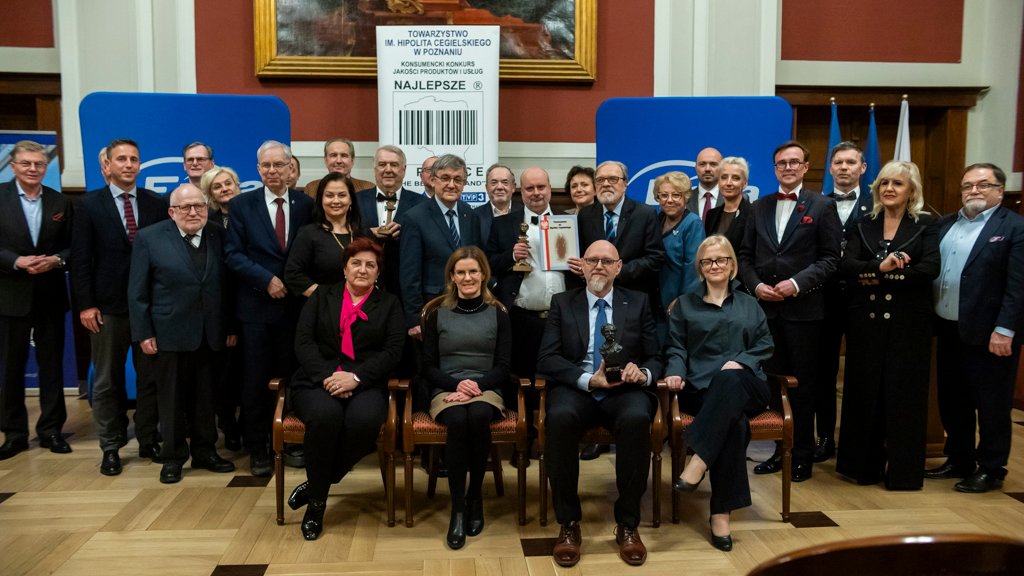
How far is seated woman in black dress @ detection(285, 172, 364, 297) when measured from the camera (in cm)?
408

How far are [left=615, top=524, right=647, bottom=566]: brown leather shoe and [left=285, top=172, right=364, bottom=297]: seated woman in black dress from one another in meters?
1.88

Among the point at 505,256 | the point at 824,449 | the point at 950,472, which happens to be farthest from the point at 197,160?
the point at 950,472

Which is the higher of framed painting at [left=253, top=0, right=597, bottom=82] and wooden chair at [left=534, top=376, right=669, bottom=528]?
framed painting at [left=253, top=0, right=597, bottom=82]

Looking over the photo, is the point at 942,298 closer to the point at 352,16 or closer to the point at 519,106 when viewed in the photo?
the point at 519,106

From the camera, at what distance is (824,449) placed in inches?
182

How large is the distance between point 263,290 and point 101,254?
1.01m

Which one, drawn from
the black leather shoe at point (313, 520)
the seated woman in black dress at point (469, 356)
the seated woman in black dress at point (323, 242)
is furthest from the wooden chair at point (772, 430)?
the seated woman in black dress at point (323, 242)

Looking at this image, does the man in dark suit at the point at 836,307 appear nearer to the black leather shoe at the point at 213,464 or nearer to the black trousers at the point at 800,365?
the black trousers at the point at 800,365

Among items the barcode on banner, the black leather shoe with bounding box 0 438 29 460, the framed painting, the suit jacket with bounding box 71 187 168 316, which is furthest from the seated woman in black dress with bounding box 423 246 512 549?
the framed painting

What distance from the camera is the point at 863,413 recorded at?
166 inches

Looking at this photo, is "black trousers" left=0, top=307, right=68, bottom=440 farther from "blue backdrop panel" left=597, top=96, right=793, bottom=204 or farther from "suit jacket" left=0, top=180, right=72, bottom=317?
"blue backdrop panel" left=597, top=96, right=793, bottom=204

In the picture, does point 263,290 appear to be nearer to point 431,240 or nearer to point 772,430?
point 431,240

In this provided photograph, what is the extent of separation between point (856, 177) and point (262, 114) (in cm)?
392

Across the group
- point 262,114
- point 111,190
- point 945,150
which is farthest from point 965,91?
point 111,190
